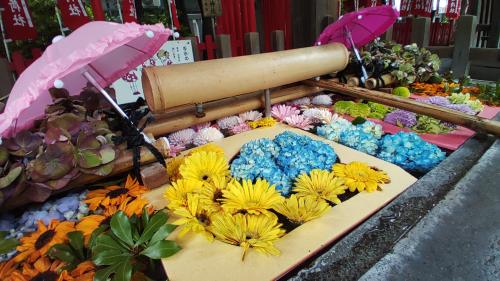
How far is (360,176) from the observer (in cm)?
133

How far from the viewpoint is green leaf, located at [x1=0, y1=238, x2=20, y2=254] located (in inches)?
37.5

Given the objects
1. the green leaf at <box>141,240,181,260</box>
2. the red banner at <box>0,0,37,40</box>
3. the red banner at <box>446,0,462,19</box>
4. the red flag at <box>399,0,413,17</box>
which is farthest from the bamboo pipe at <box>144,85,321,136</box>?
the red banner at <box>446,0,462,19</box>

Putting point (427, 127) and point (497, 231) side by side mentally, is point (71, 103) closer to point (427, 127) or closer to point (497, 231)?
point (497, 231)

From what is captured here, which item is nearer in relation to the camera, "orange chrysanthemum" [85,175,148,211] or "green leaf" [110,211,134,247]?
"green leaf" [110,211,134,247]

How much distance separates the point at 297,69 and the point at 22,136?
5.47ft

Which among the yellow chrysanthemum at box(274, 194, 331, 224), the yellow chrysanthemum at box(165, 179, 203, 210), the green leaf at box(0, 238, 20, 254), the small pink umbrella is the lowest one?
the yellow chrysanthemum at box(274, 194, 331, 224)

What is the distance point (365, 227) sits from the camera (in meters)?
1.01

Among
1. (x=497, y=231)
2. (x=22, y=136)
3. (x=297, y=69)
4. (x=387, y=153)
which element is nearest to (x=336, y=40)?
(x=297, y=69)

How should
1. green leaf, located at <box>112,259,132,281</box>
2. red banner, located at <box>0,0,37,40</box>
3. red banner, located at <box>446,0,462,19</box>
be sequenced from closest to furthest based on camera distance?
green leaf, located at <box>112,259,132,281</box>, red banner, located at <box>0,0,37,40</box>, red banner, located at <box>446,0,462,19</box>

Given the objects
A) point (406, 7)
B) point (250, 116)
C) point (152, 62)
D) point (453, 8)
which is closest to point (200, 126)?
point (250, 116)

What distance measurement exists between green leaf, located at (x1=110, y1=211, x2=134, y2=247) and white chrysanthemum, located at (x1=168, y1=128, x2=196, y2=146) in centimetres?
93

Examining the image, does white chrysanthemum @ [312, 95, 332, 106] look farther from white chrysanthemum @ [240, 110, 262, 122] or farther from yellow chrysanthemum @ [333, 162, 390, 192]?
yellow chrysanthemum @ [333, 162, 390, 192]

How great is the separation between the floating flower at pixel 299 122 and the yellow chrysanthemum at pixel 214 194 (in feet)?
3.01

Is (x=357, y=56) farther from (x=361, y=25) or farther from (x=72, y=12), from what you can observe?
(x=72, y=12)
